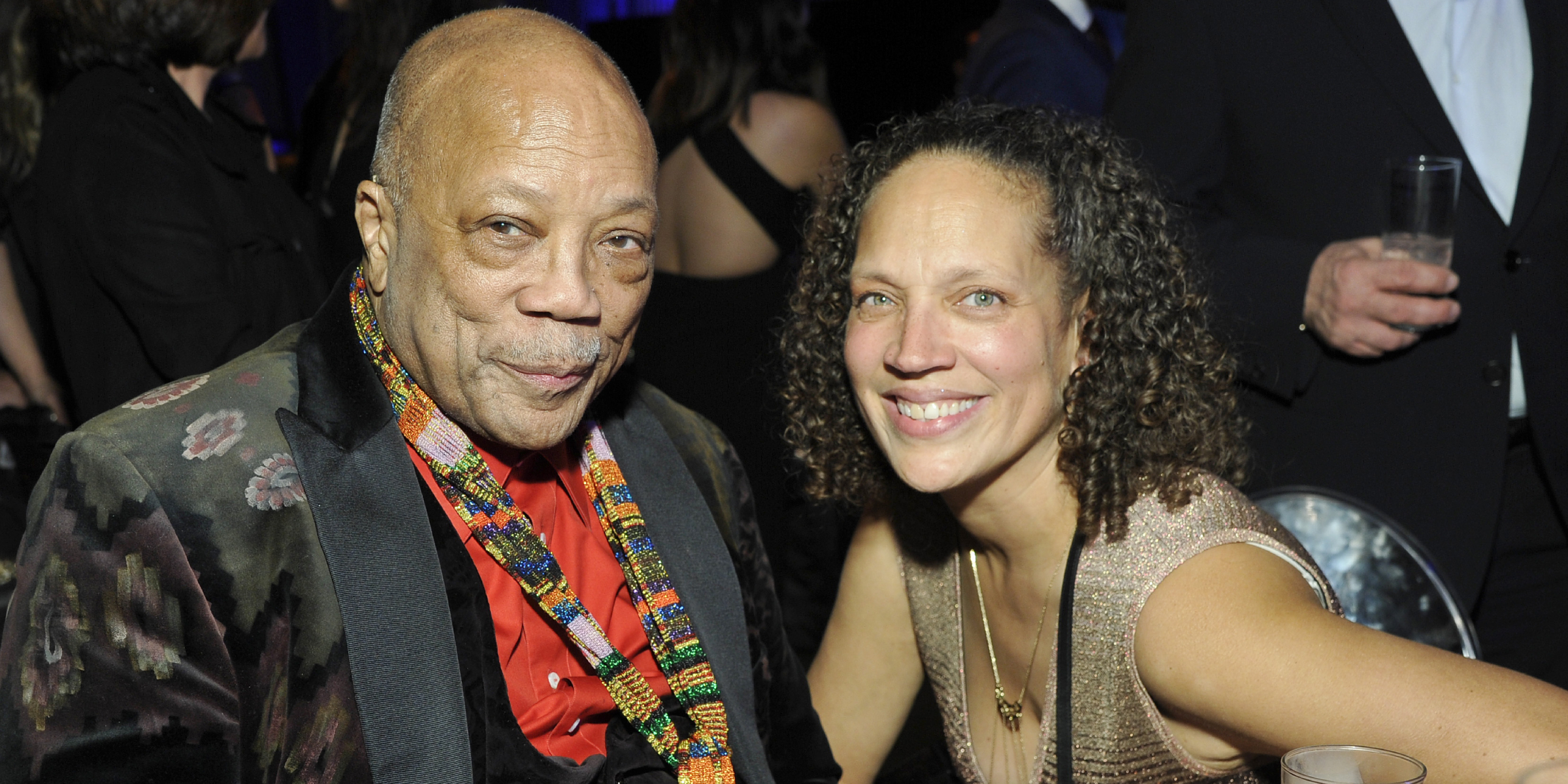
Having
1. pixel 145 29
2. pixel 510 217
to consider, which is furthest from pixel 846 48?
pixel 510 217

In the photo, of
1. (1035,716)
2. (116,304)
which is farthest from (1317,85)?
(116,304)

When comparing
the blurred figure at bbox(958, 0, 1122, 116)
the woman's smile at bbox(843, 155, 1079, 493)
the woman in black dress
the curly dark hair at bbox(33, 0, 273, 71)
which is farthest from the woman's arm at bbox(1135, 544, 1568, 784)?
the curly dark hair at bbox(33, 0, 273, 71)

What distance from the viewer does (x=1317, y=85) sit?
8.10ft

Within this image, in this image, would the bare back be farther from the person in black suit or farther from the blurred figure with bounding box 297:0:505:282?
the person in black suit

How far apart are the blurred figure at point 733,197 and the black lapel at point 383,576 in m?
1.97

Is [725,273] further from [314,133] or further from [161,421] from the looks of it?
[161,421]

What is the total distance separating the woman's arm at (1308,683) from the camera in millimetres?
1509

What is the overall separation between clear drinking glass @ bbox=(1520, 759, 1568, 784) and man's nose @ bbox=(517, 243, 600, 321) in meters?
1.24

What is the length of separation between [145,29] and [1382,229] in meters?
2.63

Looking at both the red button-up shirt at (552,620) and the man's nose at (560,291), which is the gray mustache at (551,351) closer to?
the man's nose at (560,291)

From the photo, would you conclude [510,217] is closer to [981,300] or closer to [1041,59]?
[981,300]

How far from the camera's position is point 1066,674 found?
6.31 feet

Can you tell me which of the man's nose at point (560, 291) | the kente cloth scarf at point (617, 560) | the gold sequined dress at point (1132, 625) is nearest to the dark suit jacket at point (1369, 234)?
the gold sequined dress at point (1132, 625)

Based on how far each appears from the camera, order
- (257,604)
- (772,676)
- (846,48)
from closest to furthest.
A: (257,604)
(772,676)
(846,48)
